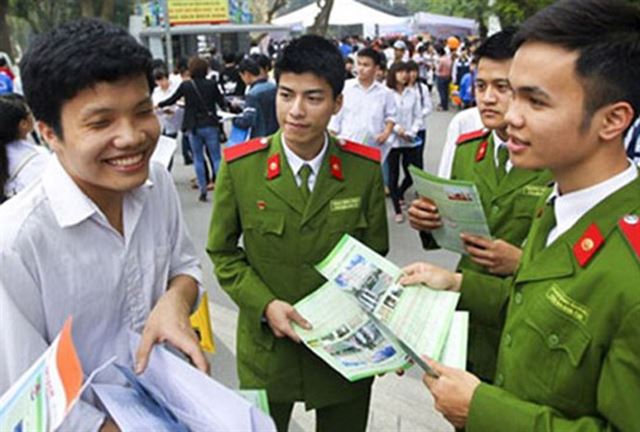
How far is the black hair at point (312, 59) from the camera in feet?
6.52

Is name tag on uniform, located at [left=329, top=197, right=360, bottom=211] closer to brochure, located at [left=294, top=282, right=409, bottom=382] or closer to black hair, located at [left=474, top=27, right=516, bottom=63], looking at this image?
brochure, located at [left=294, top=282, right=409, bottom=382]

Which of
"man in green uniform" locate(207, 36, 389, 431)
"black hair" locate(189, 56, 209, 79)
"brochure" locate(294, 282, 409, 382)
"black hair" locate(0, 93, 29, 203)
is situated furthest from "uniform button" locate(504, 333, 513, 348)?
"black hair" locate(189, 56, 209, 79)

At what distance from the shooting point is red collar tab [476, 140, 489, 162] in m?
2.12

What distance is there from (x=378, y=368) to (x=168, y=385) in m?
0.57

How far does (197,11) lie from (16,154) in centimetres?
1761

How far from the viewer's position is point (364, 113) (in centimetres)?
616

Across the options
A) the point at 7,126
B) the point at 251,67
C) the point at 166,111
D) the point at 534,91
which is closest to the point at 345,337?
the point at 534,91

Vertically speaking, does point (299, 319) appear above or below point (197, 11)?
below

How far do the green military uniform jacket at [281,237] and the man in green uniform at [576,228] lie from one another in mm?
777

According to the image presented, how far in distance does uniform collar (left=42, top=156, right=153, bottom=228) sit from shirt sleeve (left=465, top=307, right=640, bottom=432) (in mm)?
885

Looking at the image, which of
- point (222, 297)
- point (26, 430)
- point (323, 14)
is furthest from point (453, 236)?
point (323, 14)

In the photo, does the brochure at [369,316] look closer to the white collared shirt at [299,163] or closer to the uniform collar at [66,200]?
the white collared shirt at [299,163]

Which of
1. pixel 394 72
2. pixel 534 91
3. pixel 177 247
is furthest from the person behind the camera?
pixel 394 72

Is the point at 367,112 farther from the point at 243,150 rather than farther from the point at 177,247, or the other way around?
the point at 177,247
